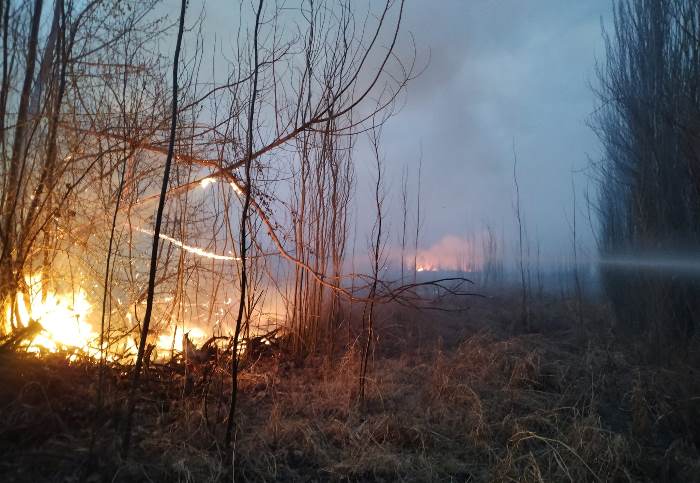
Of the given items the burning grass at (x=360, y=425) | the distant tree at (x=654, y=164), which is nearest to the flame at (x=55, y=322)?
the burning grass at (x=360, y=425)

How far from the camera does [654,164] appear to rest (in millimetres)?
5891

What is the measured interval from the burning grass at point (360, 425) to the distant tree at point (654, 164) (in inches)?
67.3

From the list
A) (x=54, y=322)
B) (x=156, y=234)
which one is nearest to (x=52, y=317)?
(x=54, y=322)

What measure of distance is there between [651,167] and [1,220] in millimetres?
7934

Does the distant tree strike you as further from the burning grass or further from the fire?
the fire

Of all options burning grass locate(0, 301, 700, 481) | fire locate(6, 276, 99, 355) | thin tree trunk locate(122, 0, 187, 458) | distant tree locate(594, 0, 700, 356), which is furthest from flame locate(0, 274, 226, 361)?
distant tree locate(594, 0, 700, 356)

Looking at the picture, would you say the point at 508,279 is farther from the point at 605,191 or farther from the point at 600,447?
the point at 600,447

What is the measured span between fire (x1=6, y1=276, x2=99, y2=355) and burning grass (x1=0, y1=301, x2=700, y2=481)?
24 cm

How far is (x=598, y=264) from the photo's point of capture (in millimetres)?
8258

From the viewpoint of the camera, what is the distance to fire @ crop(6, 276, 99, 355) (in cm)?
268

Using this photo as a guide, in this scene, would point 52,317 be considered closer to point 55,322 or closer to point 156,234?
point 55,322

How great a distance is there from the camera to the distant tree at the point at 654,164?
456 cm

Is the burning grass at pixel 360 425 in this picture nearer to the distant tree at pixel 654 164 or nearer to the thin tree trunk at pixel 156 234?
the thin tree trunk at pixel 156 234

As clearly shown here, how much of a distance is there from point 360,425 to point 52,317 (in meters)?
2.62
